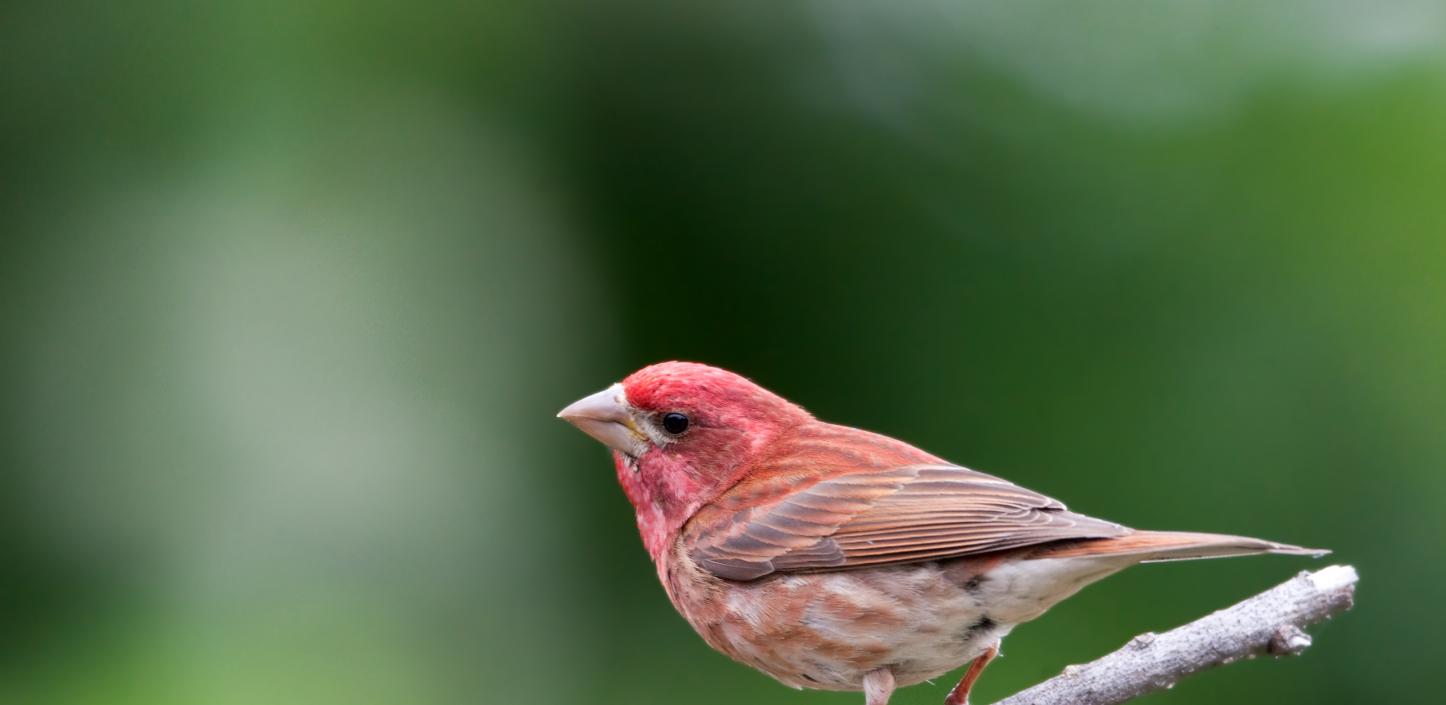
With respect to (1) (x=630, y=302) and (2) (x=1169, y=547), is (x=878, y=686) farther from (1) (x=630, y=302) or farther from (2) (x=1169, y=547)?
(1) (x=630, y=302)

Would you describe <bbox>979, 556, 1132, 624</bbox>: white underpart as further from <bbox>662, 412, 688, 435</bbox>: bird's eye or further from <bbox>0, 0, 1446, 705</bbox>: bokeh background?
<bbox>662, 412, 688, 435</bbox>: bird's eye

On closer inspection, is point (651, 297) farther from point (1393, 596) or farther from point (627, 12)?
point (1393, 596)

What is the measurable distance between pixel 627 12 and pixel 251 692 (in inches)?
89.5

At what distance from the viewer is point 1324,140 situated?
428 cm

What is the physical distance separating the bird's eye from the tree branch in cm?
125

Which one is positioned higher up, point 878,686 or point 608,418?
point 608,418

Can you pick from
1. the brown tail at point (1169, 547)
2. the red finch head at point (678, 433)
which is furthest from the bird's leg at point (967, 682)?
the red finch head at point (678, 433)

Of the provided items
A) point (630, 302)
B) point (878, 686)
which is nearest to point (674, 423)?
point (630, 302)

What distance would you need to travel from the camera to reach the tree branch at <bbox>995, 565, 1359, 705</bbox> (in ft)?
10.6

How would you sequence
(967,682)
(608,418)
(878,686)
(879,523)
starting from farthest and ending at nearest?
(608,418), (967,682), (879,523), (878,686)

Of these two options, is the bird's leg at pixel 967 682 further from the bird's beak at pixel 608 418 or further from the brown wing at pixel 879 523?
the bird's beak at pixel 608 418

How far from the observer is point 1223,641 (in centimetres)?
326

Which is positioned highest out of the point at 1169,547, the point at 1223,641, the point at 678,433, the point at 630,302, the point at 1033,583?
the point at 630,302

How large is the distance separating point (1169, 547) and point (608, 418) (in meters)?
1.58
